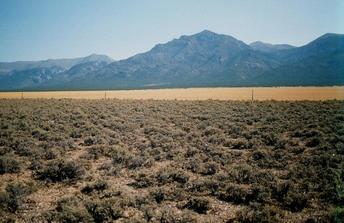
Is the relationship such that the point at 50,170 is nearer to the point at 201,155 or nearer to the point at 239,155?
the point at 201,155

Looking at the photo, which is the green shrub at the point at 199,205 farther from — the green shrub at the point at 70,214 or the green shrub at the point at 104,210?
the green shrub at the point at 70,214

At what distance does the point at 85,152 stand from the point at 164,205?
28.0ft

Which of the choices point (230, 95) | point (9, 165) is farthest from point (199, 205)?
point (230, 95)

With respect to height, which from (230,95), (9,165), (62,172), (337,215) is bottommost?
(337,215)

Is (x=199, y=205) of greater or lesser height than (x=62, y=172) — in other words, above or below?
below

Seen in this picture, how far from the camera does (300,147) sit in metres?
18.0

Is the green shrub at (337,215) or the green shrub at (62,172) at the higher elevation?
the green shrub at (62,172)

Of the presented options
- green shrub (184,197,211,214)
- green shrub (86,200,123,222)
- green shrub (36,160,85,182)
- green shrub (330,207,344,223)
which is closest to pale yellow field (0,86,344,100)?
green shrub (36,160,85,182)

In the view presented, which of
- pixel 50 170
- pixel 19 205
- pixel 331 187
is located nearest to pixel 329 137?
pixel 331 187

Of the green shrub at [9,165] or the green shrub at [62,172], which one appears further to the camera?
the green shrub at [9,165]

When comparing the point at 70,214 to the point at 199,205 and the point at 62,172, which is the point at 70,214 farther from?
the point at 62,172

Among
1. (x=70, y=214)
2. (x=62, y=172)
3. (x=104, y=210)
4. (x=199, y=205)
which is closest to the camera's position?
(x=70, y=214)

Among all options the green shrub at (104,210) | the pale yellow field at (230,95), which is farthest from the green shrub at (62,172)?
the pale yellow field at (230,95)

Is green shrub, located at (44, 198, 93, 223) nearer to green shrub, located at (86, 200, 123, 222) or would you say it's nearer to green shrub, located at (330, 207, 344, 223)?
green shrub, located at (86, 200, 123, 222)
